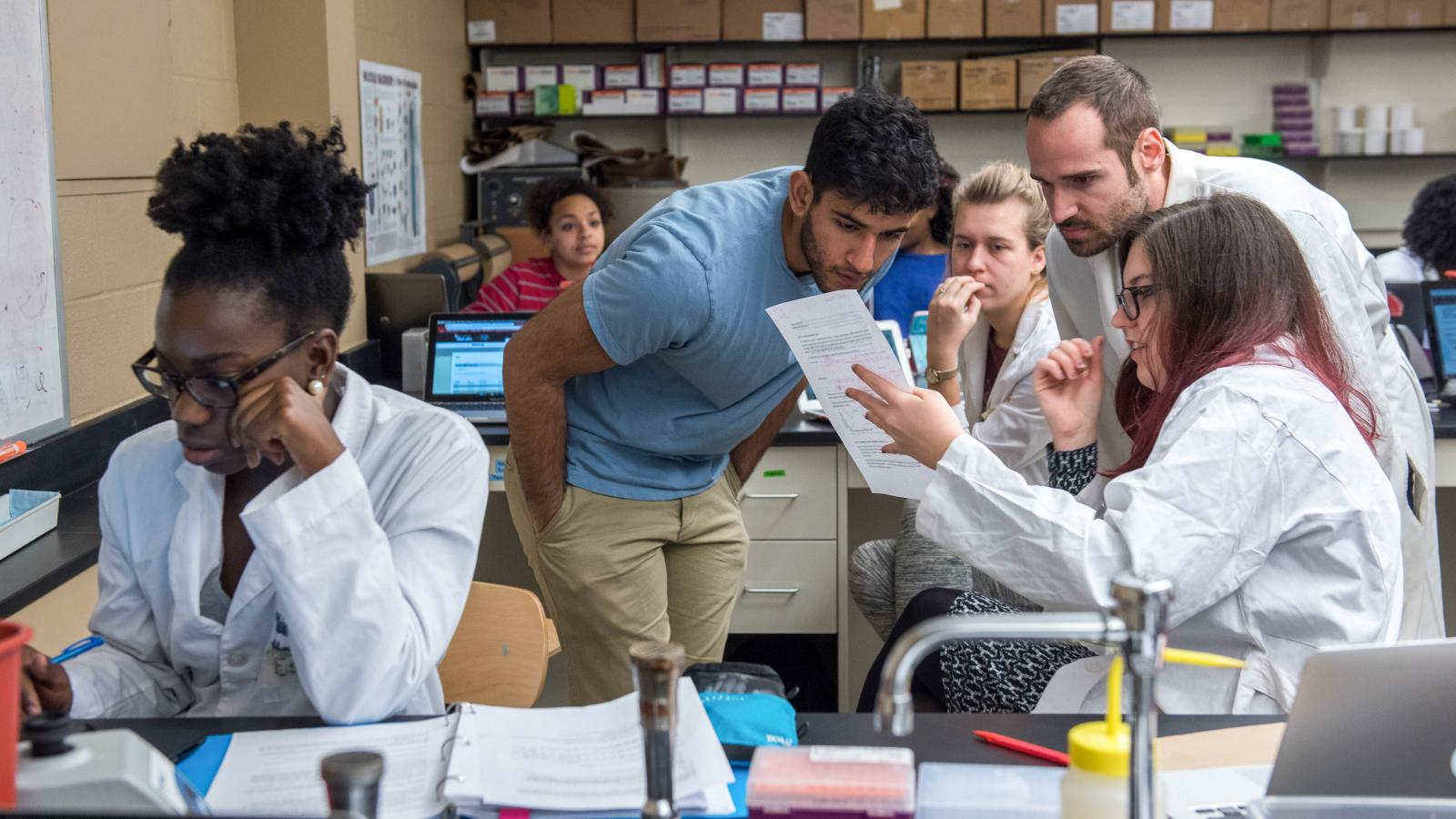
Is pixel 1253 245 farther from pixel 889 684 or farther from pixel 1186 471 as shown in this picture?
pixel 889 684

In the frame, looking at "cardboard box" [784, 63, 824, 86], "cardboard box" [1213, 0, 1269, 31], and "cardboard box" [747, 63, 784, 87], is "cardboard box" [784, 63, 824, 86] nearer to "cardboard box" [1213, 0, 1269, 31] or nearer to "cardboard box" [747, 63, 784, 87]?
"cardboard box" [747, 63, 784, 87]

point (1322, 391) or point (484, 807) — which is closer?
point (484, 807)

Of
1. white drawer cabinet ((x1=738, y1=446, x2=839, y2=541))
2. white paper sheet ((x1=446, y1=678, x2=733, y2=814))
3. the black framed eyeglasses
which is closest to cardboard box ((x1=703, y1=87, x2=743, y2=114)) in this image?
white drawer cabinet ((x1=738, y1=446, x2=839, y2=541))

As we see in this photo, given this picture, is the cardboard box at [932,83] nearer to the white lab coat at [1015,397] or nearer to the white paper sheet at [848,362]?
the white lab coat at [1015,397]

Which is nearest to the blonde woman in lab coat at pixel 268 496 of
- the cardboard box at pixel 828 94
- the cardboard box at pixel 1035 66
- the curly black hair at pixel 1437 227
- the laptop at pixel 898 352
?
the laptop at pixel 898 352

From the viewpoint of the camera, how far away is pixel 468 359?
311cm

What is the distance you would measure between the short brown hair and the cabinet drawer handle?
→ 53.7 inches

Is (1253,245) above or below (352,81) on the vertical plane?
below

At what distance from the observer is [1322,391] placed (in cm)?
146

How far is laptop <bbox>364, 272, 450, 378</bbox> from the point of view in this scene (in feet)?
11.9

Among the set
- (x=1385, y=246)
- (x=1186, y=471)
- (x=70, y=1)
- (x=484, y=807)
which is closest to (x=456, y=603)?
(x=484, y=807)

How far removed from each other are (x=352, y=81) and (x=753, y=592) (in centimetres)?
194

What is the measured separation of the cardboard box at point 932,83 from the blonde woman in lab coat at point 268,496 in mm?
4425

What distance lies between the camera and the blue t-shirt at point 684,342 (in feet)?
6.01
